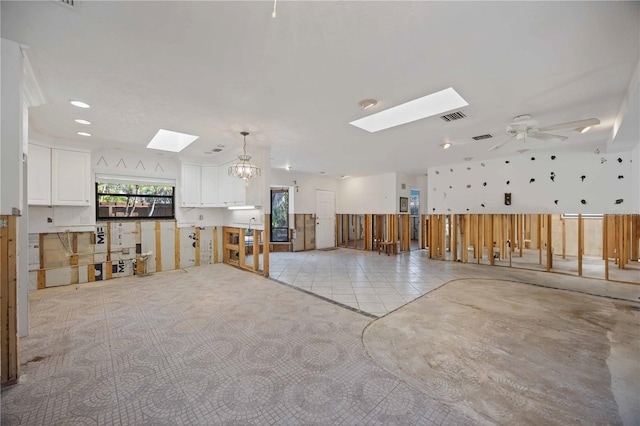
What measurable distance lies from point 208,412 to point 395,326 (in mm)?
2097

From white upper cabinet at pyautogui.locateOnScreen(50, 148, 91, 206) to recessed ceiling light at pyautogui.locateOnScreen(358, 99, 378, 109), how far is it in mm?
5231

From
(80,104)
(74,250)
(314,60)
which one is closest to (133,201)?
(74,250)

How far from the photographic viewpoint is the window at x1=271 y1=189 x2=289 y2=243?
9.05 meters

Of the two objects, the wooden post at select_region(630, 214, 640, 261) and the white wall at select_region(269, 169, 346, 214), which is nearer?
Answer: the wooden post at select_region(630, 214, 640, 261)

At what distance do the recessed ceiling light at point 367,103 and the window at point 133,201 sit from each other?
515 cm

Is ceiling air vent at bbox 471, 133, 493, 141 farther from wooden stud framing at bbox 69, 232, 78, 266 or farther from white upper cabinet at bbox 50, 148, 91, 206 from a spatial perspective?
wooden stud framing at bbox 69, 232, 78, 266

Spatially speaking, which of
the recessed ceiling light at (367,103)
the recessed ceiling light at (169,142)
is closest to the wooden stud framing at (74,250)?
the recessed ceiling light at (169,142)


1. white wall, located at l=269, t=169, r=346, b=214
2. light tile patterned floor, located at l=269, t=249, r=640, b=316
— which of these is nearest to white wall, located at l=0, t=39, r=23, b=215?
light tile patterned floor, located at l=269, t=249, r=640, b=316

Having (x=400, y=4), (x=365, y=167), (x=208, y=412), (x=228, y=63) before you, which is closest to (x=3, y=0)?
(x=228, y=63)

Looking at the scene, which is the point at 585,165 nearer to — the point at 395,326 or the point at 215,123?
the point at 395,326

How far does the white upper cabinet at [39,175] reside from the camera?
163 inches

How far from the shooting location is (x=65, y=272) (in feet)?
15.6

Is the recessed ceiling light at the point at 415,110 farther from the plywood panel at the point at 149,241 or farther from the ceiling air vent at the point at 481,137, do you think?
the plywood panel at the point at 149,241

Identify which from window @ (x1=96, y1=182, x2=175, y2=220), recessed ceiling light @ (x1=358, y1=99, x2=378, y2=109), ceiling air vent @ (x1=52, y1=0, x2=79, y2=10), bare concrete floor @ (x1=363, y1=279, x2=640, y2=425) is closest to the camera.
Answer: ceiling air vent @ (x1=52, y1=0, x2=79, y2=10)
